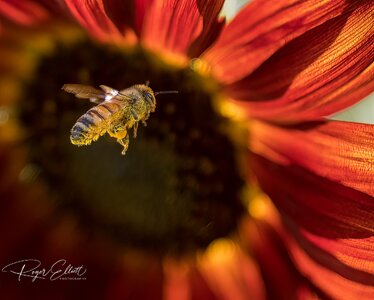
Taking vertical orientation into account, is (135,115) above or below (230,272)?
above

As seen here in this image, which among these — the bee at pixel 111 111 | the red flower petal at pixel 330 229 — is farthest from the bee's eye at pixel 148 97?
the red flower petal at pixel 330 229

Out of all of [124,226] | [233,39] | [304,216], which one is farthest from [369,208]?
[124,226]

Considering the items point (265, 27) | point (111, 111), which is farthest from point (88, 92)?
point (265, 27)

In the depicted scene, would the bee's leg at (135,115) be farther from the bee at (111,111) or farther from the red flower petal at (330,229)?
the red flower petal at (330,229)

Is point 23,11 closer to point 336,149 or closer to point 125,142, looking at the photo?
point 125,142

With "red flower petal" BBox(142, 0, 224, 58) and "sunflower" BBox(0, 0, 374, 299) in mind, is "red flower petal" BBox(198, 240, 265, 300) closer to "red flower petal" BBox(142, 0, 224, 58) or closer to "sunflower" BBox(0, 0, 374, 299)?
"sunflower" BBox(0, 0, 374, 299)

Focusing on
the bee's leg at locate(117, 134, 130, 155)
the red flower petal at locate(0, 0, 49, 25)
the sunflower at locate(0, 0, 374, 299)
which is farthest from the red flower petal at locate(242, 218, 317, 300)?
the red flower petal at locate(0, 0, 49, 25)
